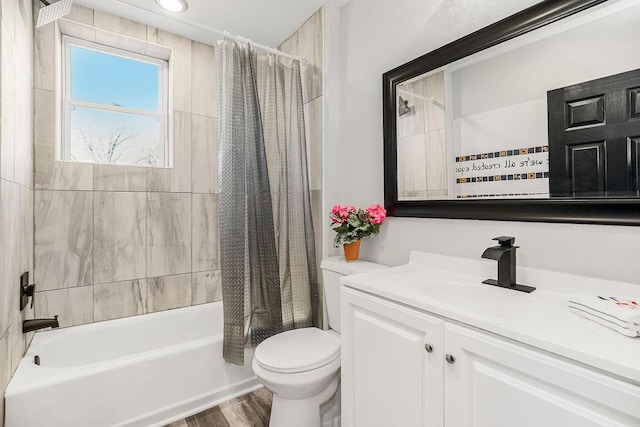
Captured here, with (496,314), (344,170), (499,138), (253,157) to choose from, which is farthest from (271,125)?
(496,314)

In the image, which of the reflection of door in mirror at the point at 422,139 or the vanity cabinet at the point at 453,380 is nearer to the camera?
the vanity cabinet at the point at 453,380

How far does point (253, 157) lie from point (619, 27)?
1.63 m

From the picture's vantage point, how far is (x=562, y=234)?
3.47 feet

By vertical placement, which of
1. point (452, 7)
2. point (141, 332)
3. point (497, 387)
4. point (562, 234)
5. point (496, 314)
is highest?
point (452, 7)

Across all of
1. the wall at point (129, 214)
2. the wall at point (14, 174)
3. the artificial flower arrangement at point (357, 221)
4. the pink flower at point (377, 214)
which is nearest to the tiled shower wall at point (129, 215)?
the wall at point (129, 214)

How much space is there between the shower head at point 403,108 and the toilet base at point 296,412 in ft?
4.86

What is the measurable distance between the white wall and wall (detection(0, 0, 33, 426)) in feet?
5.03

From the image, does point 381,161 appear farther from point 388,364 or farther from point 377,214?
point 388,364

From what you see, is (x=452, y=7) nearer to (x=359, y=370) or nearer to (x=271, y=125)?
(x=271, y=125)

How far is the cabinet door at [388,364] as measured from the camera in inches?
35.5

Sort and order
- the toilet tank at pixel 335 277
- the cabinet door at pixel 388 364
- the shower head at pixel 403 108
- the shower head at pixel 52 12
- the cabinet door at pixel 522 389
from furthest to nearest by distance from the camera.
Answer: the toilet tank at pixel 335 277
the shower head at pixel 403 108
the shower head at pixel 52 12
the cabinet door at pixel 388 364
the cabinet door at pixel 522 389

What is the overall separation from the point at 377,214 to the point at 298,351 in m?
0.81

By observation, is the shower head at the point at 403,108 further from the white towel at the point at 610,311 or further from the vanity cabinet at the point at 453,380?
the white towel at the point at 610,311

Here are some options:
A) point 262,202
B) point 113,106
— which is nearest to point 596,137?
point 262,202
